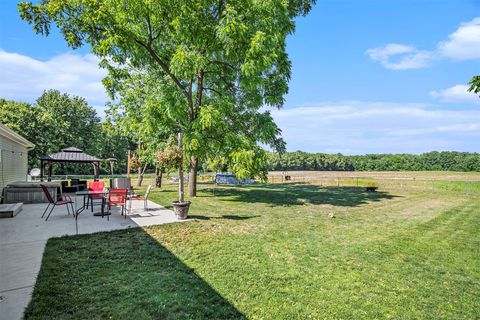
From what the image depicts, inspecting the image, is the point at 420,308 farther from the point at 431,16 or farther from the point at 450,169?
the point at 450,169

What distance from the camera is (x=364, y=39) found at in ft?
45.1

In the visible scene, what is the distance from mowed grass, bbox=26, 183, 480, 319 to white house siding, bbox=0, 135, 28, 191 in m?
8.99

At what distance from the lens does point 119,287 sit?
3.64 m

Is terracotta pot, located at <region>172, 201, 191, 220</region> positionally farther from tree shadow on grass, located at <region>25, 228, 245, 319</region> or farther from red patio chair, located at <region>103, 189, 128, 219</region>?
tree shadow on grass, located at <region>25, 228, 245, 319</region>

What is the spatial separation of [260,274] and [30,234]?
581 cm

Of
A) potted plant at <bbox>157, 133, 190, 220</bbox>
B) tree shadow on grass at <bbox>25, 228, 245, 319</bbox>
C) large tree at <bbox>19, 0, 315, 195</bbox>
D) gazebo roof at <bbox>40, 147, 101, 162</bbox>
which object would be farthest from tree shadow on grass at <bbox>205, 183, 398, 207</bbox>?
gazebo roof at <bbox>40, 147, 101, 162</bbox>

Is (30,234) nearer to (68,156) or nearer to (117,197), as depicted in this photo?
(117,197)

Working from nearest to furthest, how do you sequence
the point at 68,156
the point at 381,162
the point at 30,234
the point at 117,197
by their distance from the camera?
1. the point at 30,234
2. the point at 117,197
3. the point at 68,156
4. the point at 381,162

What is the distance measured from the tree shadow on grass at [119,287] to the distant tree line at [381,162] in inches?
2032

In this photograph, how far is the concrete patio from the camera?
332cm

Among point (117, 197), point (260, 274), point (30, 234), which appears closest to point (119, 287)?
point (260, 274)

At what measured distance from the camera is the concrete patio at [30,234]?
3320mm

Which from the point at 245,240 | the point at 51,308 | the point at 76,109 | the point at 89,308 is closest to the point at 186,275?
the point at 89,308

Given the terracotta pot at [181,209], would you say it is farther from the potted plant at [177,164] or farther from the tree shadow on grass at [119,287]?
the tree shadow on grass at [119,287]
